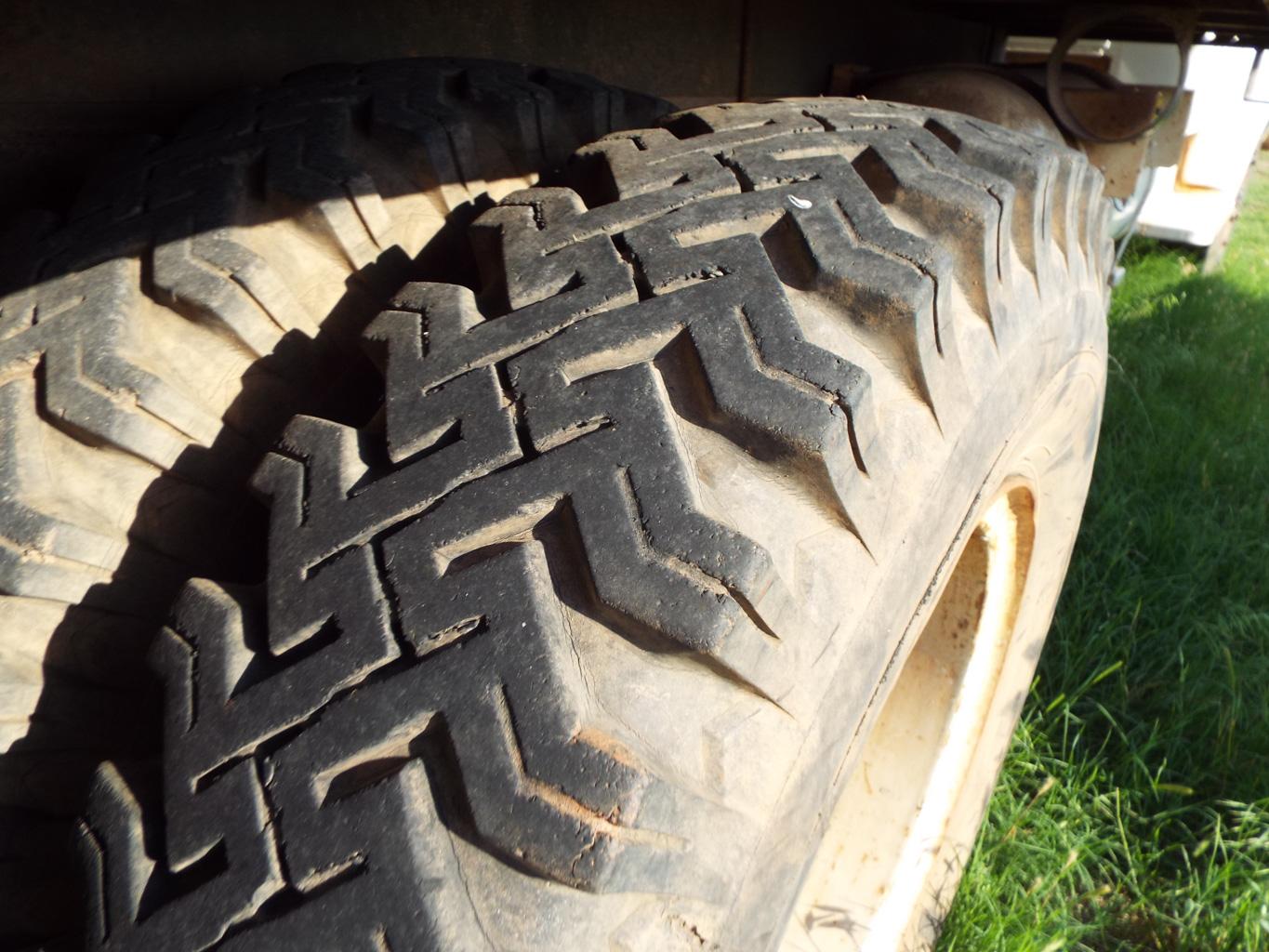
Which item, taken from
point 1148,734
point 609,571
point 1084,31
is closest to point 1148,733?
point 1148,734

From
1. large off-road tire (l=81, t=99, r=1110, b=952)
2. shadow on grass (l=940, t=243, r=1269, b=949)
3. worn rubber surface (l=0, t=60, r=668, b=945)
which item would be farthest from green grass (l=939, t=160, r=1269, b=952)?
worn rubber surface (l=0, t=60, r=668, b=945)

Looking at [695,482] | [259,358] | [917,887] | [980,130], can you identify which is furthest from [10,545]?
[917,887]

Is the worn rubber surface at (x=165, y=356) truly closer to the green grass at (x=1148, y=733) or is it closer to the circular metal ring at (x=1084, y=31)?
the green grass at (x=1148, y=733)

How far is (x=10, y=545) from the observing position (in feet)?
2.78

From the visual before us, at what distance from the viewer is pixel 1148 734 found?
178 cm

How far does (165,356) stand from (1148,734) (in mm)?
1689

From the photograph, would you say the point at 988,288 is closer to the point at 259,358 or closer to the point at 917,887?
the point at 259,358

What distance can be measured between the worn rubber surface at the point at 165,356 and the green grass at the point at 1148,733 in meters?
1.18

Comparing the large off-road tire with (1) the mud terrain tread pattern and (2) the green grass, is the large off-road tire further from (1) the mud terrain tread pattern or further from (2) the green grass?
(2) the green grass

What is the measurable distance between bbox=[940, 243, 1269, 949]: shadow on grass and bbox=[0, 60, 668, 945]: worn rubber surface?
118 cm

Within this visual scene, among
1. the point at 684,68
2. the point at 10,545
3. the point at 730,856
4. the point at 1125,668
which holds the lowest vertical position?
the point at 1125,668

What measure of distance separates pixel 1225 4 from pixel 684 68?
1.03m

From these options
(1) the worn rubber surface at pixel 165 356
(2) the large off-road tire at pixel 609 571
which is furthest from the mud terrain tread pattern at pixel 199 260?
(2) the large off-road tire at pixel 609 571

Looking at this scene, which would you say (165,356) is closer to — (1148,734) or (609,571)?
(609,571)
